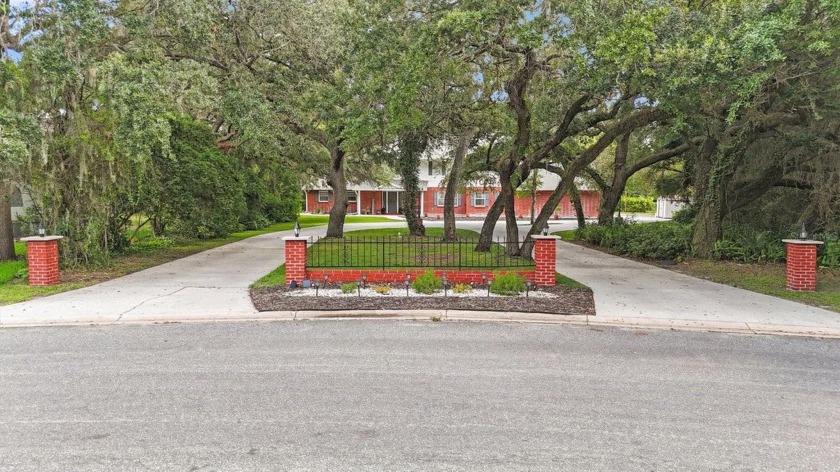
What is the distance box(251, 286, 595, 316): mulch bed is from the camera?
874 centimetres

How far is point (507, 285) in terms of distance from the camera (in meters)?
9.91

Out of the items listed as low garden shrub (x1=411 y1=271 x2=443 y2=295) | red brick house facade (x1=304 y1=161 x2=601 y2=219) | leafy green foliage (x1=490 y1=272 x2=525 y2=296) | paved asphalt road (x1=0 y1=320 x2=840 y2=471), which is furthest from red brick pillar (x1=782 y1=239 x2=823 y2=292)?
red brick house facade (x1=304 y1=161 x2=601 y2=219)

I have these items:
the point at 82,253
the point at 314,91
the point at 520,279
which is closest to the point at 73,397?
the point at 520,279

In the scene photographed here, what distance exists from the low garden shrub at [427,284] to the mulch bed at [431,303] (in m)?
0.35

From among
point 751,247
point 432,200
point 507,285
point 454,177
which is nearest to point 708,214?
point 751,247

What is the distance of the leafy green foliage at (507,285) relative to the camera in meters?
9.91

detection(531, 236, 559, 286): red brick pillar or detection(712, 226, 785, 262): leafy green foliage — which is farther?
detection(712, 226, 785, 262): leafy green foliage

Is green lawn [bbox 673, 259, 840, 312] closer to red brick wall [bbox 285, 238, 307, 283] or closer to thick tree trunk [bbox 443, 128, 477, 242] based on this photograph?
thick tree trunk [bbox 443, 128, 477, 242]

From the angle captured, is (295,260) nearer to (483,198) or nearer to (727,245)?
(727,245)

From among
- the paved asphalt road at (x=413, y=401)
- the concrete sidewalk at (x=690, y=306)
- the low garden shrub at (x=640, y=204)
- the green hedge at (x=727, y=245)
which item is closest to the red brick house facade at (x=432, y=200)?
the low garden shrub at (x=640, y=204)

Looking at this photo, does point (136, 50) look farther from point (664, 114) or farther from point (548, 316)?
point (664, 114)

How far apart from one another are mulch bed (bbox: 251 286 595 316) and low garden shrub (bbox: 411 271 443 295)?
1.16 ft

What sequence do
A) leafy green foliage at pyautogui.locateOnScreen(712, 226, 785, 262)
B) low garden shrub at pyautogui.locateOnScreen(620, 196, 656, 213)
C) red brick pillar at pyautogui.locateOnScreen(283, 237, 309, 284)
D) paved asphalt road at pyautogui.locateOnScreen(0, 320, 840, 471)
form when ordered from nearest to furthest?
1. paved asphalt road at pyautogui.locateOnScreen(0, 320, 840, 471)
2. red brick pillar at pyautogui.locateOnScreen(283, 237, 309, 284)
3. leafy green foliage at pyautogui.locateOnScreen(712, 226, 785, 262)
4. low garden shrub at pyautogui.locateOnScreen(620, 196, 656, 213)

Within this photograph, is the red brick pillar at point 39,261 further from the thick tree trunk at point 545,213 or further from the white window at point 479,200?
the white window at point 479,200
